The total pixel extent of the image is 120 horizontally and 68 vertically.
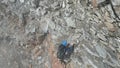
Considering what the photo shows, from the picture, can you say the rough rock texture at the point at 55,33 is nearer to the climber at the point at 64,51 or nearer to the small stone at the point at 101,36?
the small stone at the point at 101,36

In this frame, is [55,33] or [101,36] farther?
[55,33]

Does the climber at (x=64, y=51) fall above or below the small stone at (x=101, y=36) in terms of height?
below

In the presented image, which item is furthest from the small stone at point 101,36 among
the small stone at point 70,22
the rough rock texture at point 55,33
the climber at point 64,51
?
the small stone at point 70,22

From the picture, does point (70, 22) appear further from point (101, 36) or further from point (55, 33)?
point (101, 36)

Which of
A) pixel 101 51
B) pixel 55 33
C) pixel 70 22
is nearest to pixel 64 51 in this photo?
pixel 55 33

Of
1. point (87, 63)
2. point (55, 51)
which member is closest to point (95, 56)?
point (87, 63)

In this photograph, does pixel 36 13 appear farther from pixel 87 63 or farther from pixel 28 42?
pixel 87 63

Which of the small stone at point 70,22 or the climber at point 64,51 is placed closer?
the climber at point 64,51

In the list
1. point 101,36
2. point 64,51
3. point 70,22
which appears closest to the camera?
point 101,36
